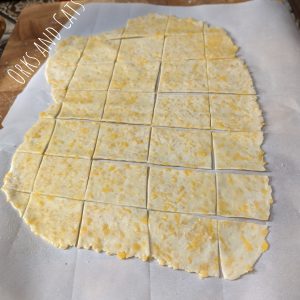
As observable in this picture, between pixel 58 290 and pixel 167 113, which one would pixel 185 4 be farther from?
pixel 58 290

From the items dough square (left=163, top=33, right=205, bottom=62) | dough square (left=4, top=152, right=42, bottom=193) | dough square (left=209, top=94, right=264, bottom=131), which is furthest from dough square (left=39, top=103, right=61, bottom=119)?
dough square (left=209, top=94, right=264, bottom=131)

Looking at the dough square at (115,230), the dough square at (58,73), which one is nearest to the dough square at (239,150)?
the dough square at (115,230)

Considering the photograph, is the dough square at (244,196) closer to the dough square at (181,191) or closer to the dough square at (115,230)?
the dough square at (181,191)

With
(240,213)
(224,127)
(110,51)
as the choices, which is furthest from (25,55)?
(240,213)

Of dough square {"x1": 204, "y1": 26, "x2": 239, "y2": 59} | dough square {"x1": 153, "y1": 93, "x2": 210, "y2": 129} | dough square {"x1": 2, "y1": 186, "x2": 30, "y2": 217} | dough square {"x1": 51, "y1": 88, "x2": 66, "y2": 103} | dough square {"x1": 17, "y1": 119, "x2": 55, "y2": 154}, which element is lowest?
dough square {"x1": 2, "y1": 186, "x2": 30, "y2": 217}

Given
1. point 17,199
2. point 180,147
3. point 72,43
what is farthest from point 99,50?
point 17,199

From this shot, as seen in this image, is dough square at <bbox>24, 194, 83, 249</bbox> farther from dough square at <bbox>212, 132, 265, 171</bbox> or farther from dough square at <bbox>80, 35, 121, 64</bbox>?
dough square at <bbox>80, 35, 121, 64</bbox>
